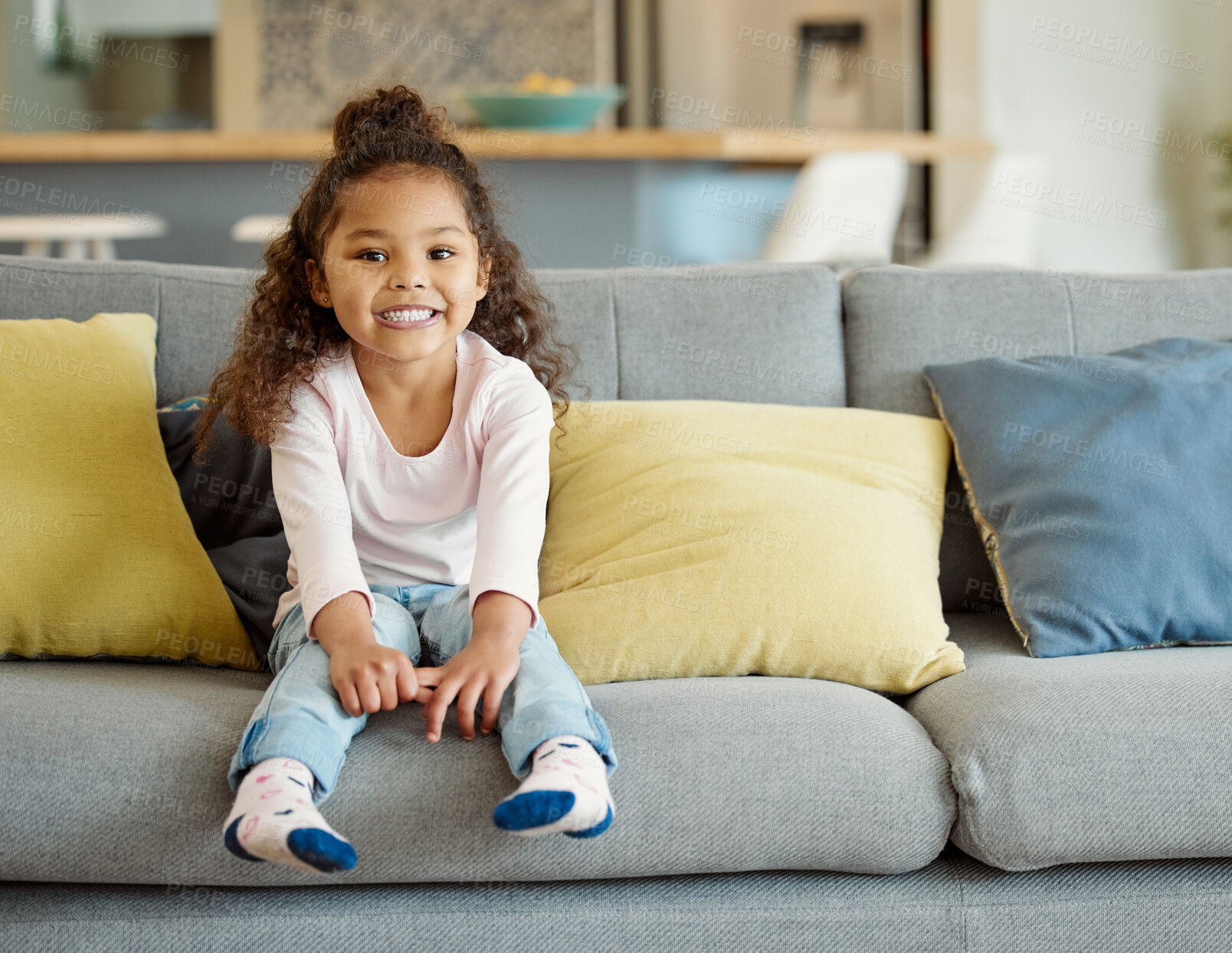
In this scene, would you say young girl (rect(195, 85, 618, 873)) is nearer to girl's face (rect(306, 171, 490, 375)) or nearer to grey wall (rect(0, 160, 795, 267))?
girl's face (rect(306, 171, 490, 375))

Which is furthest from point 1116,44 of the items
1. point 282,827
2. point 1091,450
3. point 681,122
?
point 282,827

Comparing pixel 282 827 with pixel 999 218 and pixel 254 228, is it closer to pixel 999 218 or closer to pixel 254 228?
pixel 254 228

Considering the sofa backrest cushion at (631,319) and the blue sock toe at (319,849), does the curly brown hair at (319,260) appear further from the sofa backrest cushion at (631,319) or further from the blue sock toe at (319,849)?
the blue sock toe at (319,849)

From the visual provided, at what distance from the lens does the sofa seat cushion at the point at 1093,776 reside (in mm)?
1189

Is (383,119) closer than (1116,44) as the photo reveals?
Yes

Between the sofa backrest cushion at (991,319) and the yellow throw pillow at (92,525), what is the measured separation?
976 millimetres

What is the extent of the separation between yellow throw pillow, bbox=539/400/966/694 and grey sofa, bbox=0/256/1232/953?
0.27 ft

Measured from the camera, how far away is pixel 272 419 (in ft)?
4.54

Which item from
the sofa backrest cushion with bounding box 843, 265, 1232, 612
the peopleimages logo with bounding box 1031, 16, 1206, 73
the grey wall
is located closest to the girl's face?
the sofa backrest cushion with bounding box 843, 265, 1232, 612

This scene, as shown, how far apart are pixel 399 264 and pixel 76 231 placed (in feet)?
8.44

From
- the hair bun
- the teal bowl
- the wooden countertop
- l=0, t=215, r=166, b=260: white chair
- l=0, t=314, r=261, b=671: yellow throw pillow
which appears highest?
the teal bowl

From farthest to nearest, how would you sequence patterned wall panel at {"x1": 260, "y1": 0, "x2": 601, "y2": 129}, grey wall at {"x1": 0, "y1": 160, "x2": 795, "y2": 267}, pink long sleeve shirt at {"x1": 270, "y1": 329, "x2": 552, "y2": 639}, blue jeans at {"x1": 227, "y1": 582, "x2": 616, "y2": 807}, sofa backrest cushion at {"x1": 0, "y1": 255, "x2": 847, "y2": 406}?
1. patterned wall panel at {"x1": 260, "y1": 0, "x2": 601, "y2": 129}
2. grey wall at {"x1": 0, "y1": 160, "x2": 795, "y2": 267}
3. sofa backrest cushion at {"x1": 0, "y1": 255, "x2": 847, "y2": 406}
4. pink long sleeve shirt at {"x1": 270, "y1": 329, "x2": 552, "y2": 639}
5. blue jeans at {"x1": 227, "y1": 582, "x2": 616, "y2": 807}

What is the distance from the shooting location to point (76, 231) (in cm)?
352

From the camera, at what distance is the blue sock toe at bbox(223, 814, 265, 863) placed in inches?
40.1
